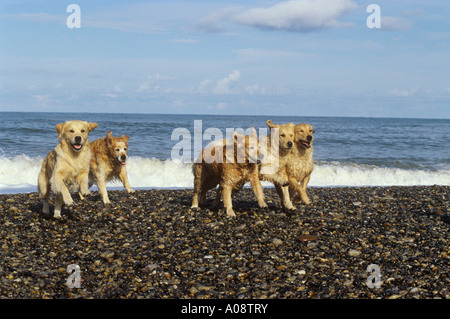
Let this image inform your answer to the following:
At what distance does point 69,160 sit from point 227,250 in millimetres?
3641

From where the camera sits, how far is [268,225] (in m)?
9.15

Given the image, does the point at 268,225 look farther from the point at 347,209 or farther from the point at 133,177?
the point at 133,177

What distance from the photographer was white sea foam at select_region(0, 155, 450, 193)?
20.2 metres

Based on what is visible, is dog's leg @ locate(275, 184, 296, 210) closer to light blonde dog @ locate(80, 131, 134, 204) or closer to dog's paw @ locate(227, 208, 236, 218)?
dog's paw @ locate(227, 208, 236, 218)

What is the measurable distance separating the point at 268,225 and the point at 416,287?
325cm

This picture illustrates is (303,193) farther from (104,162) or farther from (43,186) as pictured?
(43,186)

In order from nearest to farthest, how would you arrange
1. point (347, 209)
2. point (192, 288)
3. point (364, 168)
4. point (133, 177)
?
point (192, 288)
point (347, 209)
point (133, 177)
point (364, 168)

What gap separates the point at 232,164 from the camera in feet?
30.3

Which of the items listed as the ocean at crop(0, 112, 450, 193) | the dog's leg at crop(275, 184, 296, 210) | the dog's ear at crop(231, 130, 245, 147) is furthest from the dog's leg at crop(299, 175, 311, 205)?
the ocean at crop(0, 112, 450, 193)

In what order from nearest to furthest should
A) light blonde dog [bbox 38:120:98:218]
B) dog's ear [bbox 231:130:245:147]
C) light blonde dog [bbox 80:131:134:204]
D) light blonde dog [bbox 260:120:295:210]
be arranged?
dog's ear [bbox 231:130:245:147]
light blonde dog [bbox 38:120:98:218]
light blonde dog [bbox 260:120:295:210]
light blonde dog [bbox 80:131:134:204]

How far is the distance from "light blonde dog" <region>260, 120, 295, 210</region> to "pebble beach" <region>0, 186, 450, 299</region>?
830 mm

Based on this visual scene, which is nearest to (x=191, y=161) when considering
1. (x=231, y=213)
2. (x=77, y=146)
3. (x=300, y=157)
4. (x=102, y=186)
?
(x=102, y=186)

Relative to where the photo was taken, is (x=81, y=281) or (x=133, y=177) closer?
(x=81, y=281)
